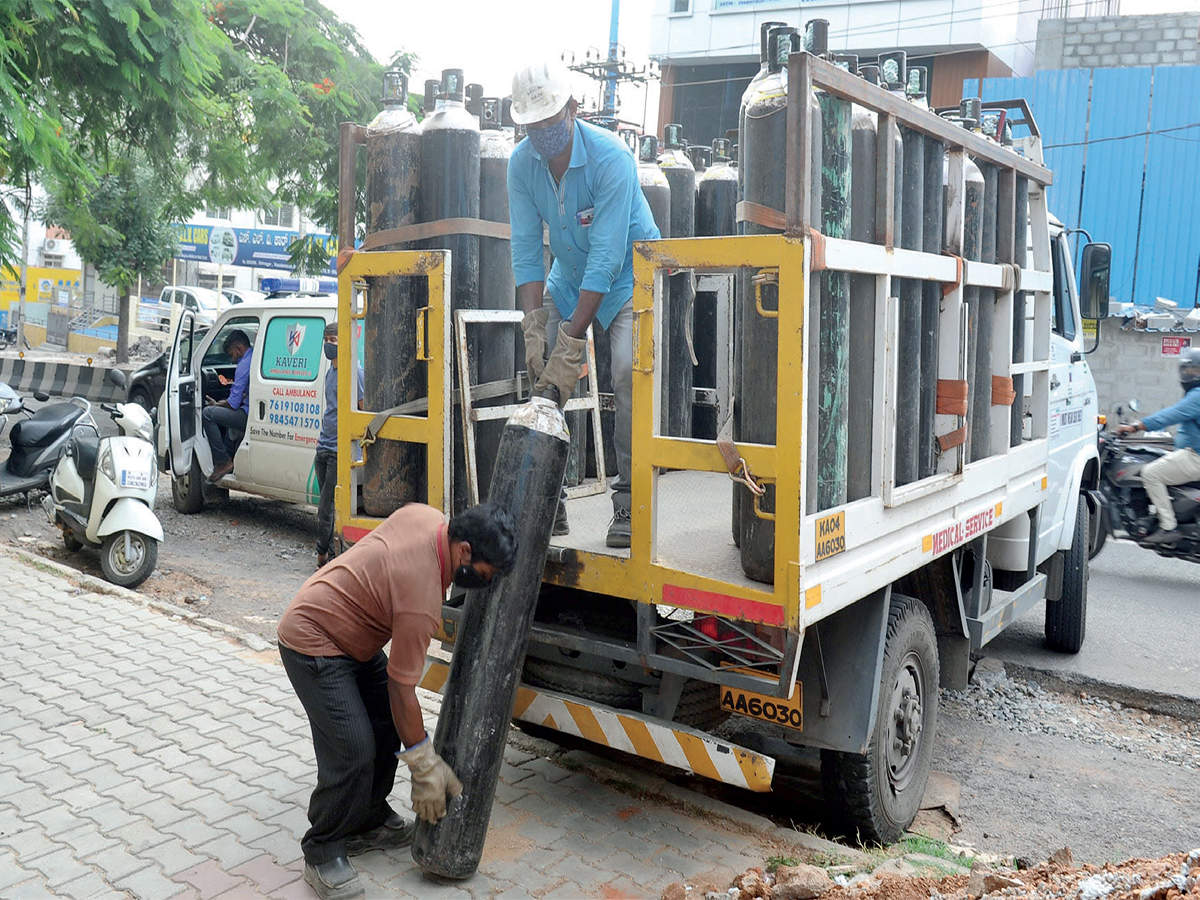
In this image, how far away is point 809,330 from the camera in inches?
124

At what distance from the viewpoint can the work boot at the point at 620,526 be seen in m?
3.73

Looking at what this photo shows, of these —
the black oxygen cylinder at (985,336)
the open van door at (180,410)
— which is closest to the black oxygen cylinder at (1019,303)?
the black oxygen cylinder at (985,336)

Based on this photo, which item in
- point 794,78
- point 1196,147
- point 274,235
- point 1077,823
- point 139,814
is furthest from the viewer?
point 274,235

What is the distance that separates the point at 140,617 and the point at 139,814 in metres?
2.54

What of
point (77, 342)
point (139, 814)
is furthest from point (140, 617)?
point (77, 342)

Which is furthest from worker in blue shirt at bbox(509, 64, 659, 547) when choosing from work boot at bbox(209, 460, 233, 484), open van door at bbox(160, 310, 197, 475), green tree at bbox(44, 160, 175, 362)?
green tree at bbox(44, 160, 175, 362)

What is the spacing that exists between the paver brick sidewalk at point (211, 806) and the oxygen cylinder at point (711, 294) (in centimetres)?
188

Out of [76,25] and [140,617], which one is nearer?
[140,617]

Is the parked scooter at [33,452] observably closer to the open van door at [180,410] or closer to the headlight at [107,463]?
the open van door at [180,410]

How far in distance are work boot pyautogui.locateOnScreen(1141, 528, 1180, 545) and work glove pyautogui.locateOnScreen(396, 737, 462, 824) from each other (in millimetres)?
6448

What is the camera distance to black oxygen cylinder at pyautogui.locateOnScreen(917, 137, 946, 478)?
4.02 metres

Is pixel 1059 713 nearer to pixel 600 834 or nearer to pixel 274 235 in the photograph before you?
pixel 600 834

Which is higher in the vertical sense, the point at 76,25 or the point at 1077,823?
the point at 76,25

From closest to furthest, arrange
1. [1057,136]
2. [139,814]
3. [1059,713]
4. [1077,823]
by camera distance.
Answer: [139,814] → [1077,823] → [1059,713] → [1057,136]
